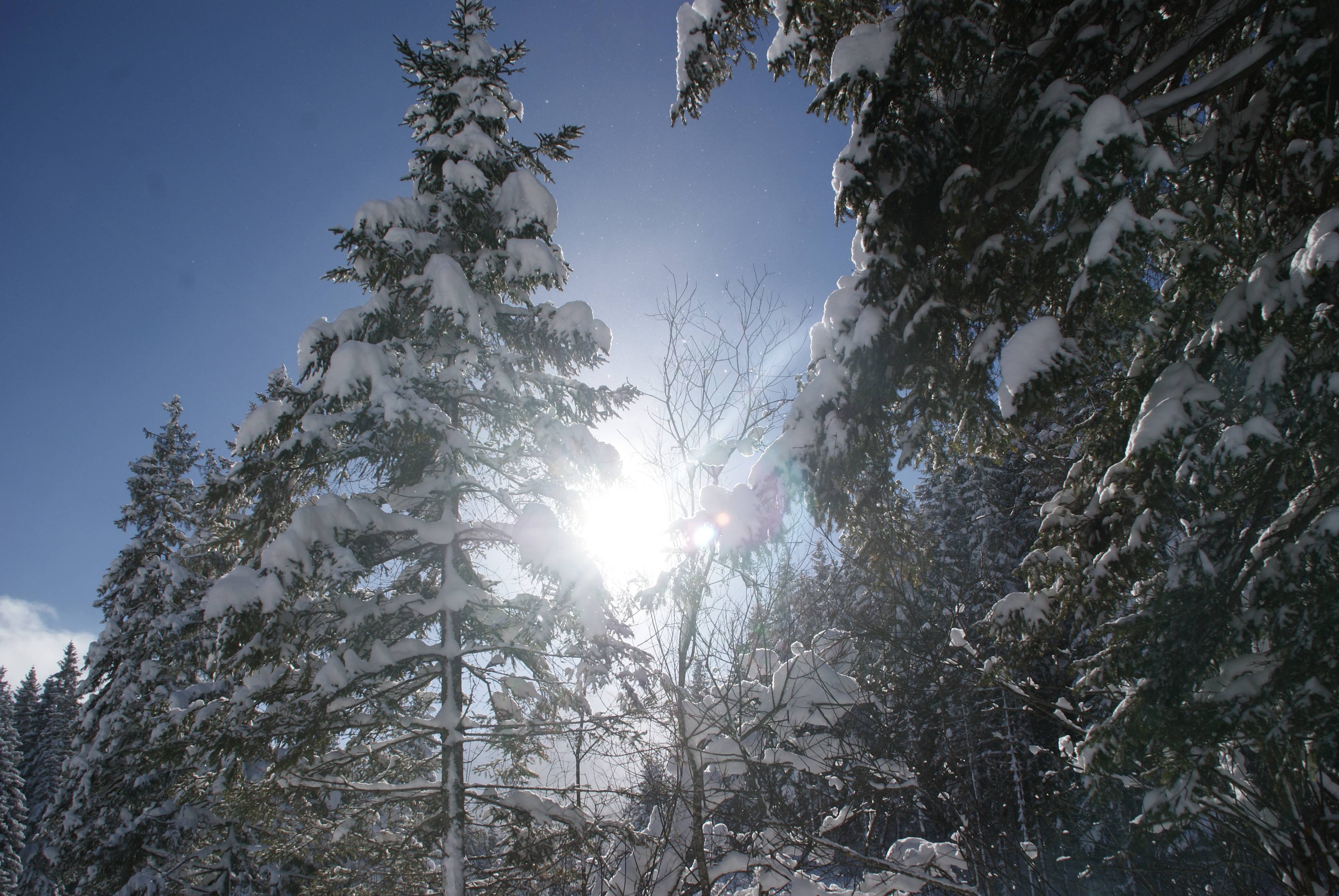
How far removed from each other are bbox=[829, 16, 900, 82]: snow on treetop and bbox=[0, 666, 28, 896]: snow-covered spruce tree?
3743 cm

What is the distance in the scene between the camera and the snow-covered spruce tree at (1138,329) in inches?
113

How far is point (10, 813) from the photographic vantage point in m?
25.2

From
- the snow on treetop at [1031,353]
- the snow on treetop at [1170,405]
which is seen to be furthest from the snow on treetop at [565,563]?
the snow on treetop at [1170,405]

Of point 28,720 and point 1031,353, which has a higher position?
point 28,720

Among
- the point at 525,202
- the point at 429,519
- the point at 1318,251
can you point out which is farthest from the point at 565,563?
the point at 1318,251

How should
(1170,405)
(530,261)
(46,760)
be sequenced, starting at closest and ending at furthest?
(1170,405) < (530,261) < (46,760)

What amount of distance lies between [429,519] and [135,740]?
36.8 feet

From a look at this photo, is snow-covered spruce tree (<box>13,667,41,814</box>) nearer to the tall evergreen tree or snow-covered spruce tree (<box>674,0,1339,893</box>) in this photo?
the tall evergreen tree

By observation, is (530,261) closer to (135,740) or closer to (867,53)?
(867,53)

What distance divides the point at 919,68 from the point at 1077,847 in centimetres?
2581

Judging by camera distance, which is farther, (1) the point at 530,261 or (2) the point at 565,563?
(1) the point at 530,261

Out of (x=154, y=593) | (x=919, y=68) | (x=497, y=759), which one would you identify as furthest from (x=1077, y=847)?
(x=154, y=593)

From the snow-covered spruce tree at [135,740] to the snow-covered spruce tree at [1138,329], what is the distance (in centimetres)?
1300

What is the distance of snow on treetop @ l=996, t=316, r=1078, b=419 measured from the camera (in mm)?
3043
